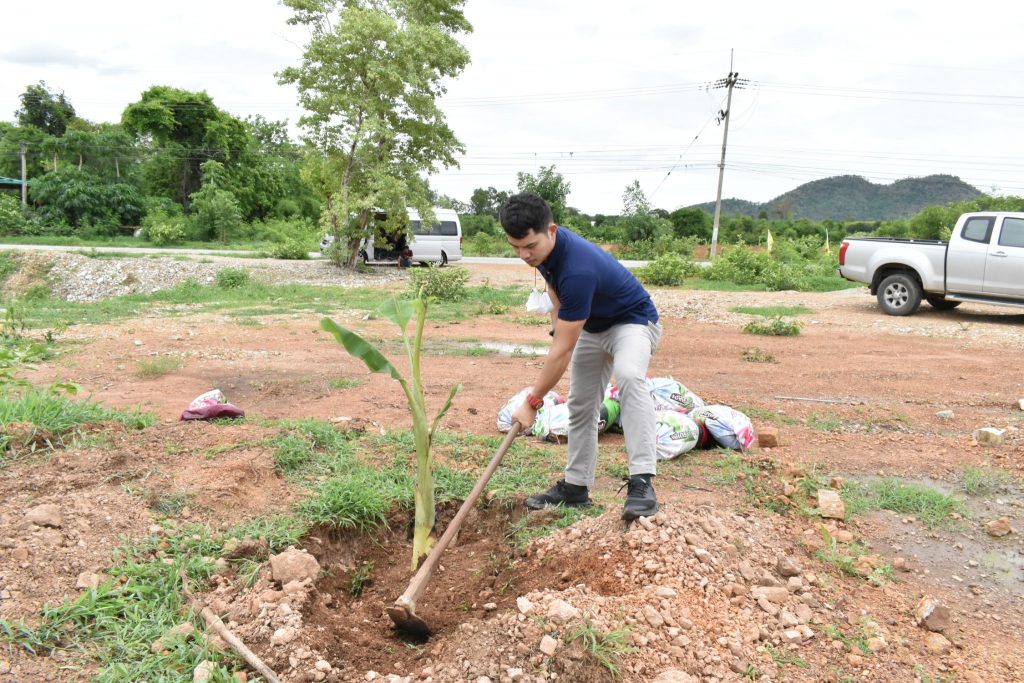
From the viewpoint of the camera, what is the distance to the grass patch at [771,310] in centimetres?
1160

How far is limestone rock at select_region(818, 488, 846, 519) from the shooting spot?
3637 millimetres

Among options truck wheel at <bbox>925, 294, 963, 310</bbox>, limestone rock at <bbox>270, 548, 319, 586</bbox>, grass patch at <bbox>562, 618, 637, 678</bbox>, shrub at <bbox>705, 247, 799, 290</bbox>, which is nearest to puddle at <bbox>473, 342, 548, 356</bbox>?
limestone rock at <bbox>270, 548, 319, 586</bbox>

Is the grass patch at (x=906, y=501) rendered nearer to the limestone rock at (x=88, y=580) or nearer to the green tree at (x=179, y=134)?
the limestone rock at (x=88, y=580)

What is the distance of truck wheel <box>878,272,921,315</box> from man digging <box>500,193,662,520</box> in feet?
31.0

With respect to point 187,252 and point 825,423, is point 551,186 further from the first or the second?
point 825,423

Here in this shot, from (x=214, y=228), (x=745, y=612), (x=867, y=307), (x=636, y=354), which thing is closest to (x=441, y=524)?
(x=636, y=354)

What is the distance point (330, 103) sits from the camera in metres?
15.6

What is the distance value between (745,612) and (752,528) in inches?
27.9

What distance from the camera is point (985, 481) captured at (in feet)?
13.5

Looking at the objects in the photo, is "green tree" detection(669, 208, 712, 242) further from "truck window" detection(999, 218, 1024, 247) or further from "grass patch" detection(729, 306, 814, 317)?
"truck window" detection(999, 218, 1024, 247)

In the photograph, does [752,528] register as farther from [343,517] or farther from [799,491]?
[343,517]

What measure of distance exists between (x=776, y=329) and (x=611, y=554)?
291 inches

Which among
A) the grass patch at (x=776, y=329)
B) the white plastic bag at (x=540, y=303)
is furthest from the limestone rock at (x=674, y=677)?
the grass patch at (x=776, y=329)

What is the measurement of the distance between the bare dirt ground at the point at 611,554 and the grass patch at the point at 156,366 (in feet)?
0.56
